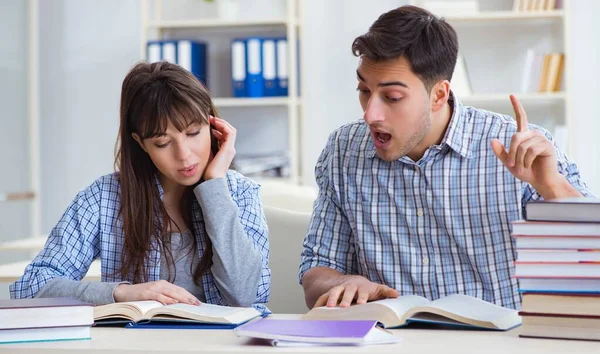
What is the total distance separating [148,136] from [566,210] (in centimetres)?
89

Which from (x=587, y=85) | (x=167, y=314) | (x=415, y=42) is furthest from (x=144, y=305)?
(x=587, y=85)

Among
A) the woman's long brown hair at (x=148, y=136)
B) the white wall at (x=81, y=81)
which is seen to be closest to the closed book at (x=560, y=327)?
the woman's long brown hair at (x=148, y=136)

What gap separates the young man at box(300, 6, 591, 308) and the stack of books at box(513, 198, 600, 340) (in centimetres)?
52

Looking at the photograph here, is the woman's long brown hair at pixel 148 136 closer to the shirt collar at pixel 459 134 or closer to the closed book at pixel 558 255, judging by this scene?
the shirt collar at pixel 459 134

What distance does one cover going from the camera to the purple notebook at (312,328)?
3.63 ft

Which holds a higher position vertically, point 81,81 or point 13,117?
point 81,81

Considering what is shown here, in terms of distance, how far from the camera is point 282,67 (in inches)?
166

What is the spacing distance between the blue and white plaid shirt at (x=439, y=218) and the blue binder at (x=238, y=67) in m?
2.48

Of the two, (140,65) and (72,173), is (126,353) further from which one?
(72,173)

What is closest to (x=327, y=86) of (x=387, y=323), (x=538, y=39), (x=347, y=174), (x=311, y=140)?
(x=311, y=140)

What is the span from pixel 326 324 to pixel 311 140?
3.40 meters

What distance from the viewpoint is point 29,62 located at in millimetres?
4410

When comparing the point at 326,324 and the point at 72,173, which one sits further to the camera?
the point at 72,173

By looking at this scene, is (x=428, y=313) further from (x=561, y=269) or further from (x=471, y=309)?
(x=561, y=269)
